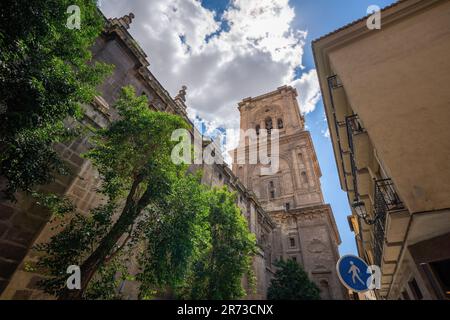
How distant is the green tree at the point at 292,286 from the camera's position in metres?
17.3

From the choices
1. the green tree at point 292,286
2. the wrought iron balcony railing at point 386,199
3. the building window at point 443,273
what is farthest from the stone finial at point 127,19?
the green tree at point 292,286

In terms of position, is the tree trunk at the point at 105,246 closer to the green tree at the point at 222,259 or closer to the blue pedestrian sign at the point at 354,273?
the green tree at the point at 222,259

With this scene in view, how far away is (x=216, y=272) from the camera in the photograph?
10.5m

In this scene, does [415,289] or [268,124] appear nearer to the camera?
[415,289]

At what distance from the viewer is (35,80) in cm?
429

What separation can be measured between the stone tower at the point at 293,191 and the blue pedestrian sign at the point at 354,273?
22.0m

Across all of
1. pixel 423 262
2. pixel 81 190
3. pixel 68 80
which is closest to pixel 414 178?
pixel 423 262

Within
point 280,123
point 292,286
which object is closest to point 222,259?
point 292,286

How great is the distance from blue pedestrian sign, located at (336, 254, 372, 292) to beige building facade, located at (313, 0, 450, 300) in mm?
1913

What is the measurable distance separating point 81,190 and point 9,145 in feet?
12.5

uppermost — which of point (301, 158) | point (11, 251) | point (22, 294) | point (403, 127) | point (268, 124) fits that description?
point (268, 124)

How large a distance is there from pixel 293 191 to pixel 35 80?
2904 centimetres

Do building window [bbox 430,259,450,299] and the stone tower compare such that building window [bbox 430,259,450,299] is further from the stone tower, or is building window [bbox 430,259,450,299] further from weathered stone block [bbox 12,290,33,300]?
the stone tower

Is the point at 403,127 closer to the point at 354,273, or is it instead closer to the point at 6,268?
the point at 354,273
